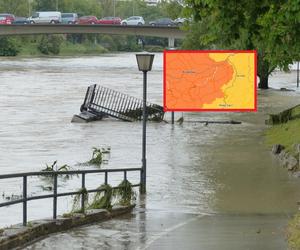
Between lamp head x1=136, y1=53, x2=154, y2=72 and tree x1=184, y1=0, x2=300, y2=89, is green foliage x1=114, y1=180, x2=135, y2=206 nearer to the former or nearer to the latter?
lamp head x1=136, y1=53, x2=154, y2=72

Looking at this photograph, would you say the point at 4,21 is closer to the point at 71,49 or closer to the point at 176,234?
the point at 71,49

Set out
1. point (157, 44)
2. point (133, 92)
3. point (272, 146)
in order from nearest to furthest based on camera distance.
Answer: point (272, 146) < point (133, 92) < point (157, 44)

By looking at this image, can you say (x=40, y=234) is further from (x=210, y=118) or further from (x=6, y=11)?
(x=6, y=11)

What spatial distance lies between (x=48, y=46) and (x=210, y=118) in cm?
9367

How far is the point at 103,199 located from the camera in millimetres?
14281

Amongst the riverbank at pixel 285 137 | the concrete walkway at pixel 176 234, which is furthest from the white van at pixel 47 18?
the concrete walkway at pixel 176 234

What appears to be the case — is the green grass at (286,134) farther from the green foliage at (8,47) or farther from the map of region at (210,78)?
the green foliage at (8,47)

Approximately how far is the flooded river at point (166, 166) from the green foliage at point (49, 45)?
75.3 meters

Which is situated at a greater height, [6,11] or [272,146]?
[6,11]

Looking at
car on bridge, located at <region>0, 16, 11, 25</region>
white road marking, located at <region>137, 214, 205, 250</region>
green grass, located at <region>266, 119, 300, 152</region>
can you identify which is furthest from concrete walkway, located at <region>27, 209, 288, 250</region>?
car on bridge, located at <region>0, 16, 11, 25</region>

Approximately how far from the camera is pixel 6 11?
A: 150m

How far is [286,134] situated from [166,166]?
295 inches

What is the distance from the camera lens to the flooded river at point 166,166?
1218cm

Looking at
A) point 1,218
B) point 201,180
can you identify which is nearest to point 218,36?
point 1,218
